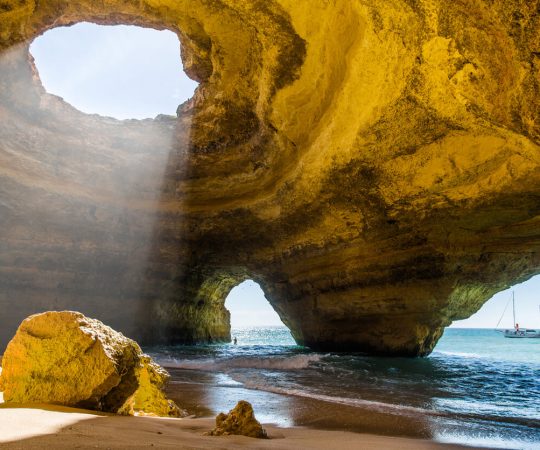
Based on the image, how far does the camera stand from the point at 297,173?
8.68m

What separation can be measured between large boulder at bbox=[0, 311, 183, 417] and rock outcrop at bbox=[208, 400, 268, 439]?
0.84m

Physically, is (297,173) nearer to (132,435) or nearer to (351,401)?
(351,401)

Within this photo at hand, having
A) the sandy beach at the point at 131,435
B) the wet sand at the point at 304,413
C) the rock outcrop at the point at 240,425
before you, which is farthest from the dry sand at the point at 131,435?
the wet sand at the point at 304,413

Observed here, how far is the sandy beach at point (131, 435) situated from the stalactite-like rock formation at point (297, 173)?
11.4ft

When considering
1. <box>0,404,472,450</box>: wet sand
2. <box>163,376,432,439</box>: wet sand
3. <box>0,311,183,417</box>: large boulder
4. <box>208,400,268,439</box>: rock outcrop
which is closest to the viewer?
<box>0,404,472,450</box>: wet sand

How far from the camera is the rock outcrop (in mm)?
2361

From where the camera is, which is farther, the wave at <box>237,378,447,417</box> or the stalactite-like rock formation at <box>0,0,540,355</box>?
the stalactite-like rock formation at <box>0,0,540,355</box>

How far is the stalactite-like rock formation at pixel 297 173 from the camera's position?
4781 millimetres

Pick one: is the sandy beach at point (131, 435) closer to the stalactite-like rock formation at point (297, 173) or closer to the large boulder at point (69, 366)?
the large boulder at point (69, 366)

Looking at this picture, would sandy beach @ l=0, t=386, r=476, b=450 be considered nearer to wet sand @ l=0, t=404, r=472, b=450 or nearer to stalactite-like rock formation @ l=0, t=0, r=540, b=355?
wet sand @ l=0, t=404, r=472, b=450

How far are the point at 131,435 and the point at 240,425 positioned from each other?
71 centimetres

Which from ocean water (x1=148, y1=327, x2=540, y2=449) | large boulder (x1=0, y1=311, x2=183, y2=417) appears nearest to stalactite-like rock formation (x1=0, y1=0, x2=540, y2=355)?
ocean water (x1=148, y1=327, x2=540, y2=449)

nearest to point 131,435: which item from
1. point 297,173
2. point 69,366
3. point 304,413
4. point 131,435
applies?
point 131,435

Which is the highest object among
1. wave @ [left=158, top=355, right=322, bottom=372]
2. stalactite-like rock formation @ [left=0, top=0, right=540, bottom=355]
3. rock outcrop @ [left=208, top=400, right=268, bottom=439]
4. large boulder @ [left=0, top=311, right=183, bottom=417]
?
stalactite-like rock formation @ [left=0, top=0, right=540, bottom=355]
